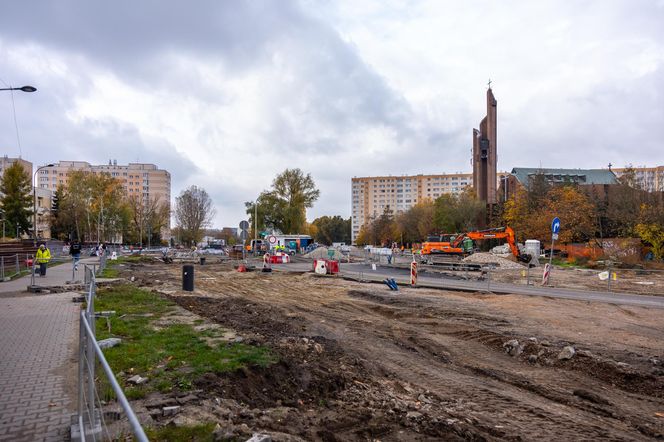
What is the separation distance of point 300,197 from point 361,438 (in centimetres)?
7555

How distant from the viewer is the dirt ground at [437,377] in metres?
4.91

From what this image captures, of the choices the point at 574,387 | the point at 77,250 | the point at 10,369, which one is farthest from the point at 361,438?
the point at 77,250

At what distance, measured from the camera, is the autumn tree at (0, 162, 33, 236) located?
61344 millimetres

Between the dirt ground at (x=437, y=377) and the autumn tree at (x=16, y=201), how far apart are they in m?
63.2

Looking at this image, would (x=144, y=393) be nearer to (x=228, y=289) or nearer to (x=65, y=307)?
(x=65, y=307)

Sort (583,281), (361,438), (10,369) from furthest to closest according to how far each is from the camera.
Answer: (583,281) < (10,369) < (361,438)

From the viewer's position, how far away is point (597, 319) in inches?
480

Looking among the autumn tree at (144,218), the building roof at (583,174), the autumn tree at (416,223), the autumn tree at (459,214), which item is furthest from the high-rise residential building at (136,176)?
the building roof at (583,174)

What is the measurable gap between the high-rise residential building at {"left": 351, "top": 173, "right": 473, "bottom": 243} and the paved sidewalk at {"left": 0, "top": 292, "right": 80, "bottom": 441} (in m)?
155

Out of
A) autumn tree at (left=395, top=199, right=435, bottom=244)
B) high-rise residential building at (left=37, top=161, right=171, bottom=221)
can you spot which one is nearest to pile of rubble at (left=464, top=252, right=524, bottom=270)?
autumn tree at (left=395, top=199, right=435, bottom=244)

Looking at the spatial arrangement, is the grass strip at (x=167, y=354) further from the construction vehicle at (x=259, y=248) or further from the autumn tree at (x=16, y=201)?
the autumn tree at (x=16, y=201)

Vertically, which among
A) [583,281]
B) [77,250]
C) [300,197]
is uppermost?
[300,197]

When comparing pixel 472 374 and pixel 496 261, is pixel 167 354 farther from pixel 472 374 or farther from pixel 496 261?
pixel 496 261

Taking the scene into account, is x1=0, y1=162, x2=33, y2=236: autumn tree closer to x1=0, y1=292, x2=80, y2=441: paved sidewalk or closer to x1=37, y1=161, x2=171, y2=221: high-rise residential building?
x1=0, y1=292, x2=80, y2=441: paved sidewalk
